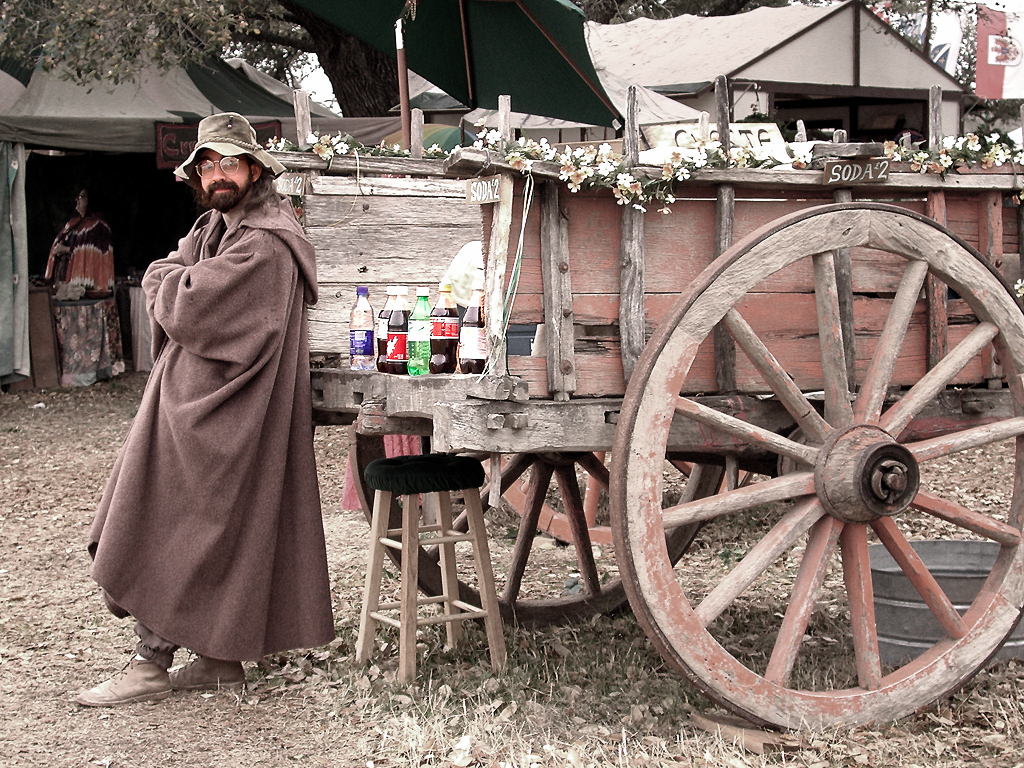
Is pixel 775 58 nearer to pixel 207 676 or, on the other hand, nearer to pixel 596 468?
pixel 596 468

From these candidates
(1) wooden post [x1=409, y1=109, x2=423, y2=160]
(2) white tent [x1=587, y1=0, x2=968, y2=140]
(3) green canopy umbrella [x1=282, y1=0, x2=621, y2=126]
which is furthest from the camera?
(2) white tent [x1=587, y1=0, x2=968, y2=140]

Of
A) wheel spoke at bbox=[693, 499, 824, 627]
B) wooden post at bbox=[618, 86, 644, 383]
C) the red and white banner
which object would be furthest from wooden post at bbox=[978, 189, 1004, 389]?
the red and white banner

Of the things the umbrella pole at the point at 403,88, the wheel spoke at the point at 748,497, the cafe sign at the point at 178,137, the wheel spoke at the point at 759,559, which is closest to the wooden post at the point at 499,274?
the wheel spoke at the point at 748,497

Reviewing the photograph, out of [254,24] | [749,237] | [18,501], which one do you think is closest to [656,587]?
[749,237]

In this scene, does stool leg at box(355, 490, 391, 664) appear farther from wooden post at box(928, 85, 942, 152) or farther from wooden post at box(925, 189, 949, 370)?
wooden post at box(928, 85, 942, 152)

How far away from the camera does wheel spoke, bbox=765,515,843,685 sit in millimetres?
2893

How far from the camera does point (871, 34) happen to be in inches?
498

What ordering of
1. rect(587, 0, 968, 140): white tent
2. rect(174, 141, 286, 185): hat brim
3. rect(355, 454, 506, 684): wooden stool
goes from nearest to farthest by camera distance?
rect(174, 141, 286, 185): hat brim, rect(355, 454, 506, 684): wooden stool, rect(587, 0, 968, 140): white tent

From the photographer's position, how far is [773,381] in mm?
2891

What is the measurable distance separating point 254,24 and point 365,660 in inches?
376

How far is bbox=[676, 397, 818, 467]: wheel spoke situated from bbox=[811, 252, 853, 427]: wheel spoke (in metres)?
0.12

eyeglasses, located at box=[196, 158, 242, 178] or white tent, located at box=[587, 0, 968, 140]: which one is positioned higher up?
white tent, located at box=[587, 0, 968, 140]

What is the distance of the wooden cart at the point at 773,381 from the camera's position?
2.75 metres

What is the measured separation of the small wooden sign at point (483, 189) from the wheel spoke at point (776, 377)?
25.3 inches
